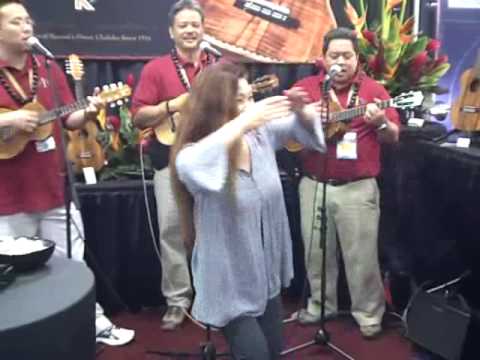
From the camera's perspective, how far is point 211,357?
284 centimetres

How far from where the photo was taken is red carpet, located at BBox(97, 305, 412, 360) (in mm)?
3150

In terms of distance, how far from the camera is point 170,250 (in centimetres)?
341

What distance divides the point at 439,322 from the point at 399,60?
5.10 feet

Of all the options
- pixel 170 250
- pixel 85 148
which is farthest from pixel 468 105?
pixel 85 148

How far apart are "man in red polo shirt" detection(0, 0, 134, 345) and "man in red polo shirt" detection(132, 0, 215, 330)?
43 centimetres

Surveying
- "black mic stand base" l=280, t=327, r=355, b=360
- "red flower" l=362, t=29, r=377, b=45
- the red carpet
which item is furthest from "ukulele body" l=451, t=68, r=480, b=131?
"black mic stand base" l=280, t=327, r=355, b=360

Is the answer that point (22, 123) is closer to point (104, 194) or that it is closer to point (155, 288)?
point (104, 194)

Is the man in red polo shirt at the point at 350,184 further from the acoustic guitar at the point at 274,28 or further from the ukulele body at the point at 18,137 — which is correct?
the ukulele body at the point at 18,137

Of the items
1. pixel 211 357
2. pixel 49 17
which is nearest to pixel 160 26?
pixel 49 17

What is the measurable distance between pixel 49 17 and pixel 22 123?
4.42 feet

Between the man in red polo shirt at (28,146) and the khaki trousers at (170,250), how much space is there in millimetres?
580

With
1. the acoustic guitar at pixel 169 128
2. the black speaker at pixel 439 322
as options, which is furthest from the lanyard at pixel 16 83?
the black speaker at pixel 439 322

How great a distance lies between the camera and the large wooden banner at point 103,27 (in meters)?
3.79

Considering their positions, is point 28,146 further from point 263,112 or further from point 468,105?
point 468,105
